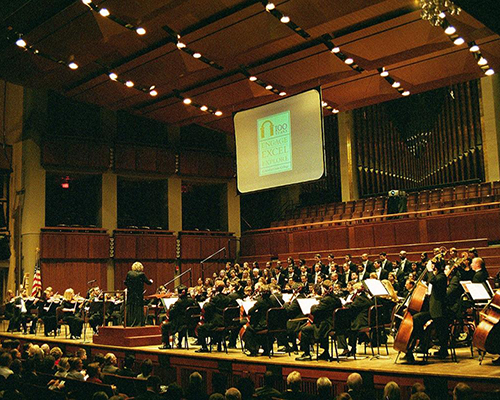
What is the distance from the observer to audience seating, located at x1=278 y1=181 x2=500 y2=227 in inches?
557

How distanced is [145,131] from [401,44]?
10373 millimetres

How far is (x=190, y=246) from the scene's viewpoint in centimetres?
1830

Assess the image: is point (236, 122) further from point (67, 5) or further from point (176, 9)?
point (67, 5)

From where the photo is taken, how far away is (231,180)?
64.9ft

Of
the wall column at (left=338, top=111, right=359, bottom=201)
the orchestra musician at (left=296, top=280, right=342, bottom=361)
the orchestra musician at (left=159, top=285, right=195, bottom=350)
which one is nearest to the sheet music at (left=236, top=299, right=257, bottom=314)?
the orchestra musician at (left=296, top=280, right=342, bottom=361)

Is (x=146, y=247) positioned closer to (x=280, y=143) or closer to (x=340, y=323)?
(x=280, y=143)

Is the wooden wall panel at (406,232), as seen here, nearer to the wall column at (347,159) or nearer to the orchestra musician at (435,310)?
the wall column at (347,159)

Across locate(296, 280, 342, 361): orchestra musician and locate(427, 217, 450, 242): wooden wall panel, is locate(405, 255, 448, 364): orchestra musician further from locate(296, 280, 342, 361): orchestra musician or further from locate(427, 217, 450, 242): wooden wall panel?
locate(427, 217, 450, 242): wooden wall panel

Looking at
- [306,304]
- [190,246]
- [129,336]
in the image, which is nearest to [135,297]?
[129,336]

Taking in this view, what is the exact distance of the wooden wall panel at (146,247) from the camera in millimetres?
17484

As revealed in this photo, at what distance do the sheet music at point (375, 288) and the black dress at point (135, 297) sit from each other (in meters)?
4.80

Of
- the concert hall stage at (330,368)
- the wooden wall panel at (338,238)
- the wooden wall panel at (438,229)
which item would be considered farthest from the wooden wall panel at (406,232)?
the concert hall stage at (330,368)

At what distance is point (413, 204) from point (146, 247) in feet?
26.8

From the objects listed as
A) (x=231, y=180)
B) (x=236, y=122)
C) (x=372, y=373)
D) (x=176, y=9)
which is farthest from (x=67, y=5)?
(x=231, y=180)
